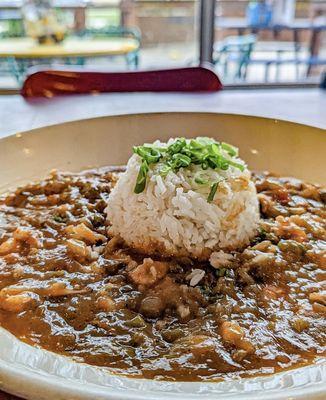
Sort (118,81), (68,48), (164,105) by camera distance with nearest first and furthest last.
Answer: (164,105) → (118,81) → (68,48)

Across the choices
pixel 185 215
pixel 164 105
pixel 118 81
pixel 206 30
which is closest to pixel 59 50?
pixel 206 30

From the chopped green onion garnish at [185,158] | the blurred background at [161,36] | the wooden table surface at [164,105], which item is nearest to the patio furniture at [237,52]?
the blurred background at [161,36]

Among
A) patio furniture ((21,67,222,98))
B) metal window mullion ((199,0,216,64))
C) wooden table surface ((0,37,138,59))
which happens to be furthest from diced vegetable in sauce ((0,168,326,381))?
wooden table surface ((0,37,138,59))

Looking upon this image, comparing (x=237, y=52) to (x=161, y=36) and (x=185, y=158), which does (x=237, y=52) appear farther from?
(x=185, y=158)

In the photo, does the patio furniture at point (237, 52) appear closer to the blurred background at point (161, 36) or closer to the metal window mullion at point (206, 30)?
the blurred background at point (161, 36)

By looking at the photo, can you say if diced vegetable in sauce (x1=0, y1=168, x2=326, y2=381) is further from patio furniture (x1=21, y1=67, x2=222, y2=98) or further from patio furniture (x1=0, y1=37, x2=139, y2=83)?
patio furniture (x1=0, y1=37, x2=139, y2=83)
